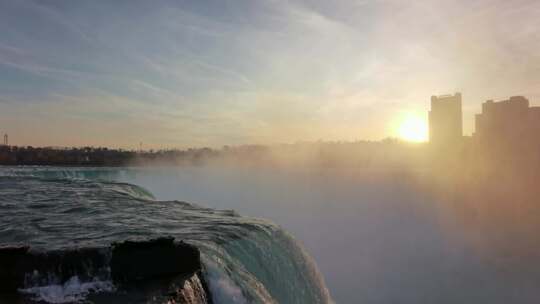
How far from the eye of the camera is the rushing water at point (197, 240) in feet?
19.5

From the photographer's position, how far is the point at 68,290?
519 cm

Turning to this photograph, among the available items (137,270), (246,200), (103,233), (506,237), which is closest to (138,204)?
(103,233)

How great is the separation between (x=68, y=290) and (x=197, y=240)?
118 inches

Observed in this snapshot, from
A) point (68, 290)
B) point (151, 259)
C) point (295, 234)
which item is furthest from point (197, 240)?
point (295, 234)

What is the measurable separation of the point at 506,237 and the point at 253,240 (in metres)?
33.1

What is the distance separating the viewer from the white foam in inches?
193

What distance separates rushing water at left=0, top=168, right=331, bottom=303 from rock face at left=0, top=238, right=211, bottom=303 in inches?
4.1

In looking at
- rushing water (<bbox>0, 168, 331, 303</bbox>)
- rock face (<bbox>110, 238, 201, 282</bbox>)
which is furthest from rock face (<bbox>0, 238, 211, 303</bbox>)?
rushing water (<bbox>0, 168, 331, 303</bbox>)

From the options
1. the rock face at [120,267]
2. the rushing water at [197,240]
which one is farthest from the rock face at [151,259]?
the rushing water at [197,240]

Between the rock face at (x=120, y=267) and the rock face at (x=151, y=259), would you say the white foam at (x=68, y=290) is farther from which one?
the rock face at (x=151, y=259)

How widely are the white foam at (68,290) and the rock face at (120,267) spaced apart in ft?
0.31

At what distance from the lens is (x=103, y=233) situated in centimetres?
838

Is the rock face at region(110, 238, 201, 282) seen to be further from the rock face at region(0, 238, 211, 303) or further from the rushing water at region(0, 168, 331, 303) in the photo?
the rushing water at region(0, 168, 331, 303)

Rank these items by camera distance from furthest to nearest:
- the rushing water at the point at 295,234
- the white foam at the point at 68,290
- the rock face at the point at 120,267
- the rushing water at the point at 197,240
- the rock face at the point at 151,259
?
the rushing water at the point at 295,234
the rushing water at the point at 197,240
the rock face at the point at 151,259
the rock face at the point at 120,267
the white foam at the point at 68,290
